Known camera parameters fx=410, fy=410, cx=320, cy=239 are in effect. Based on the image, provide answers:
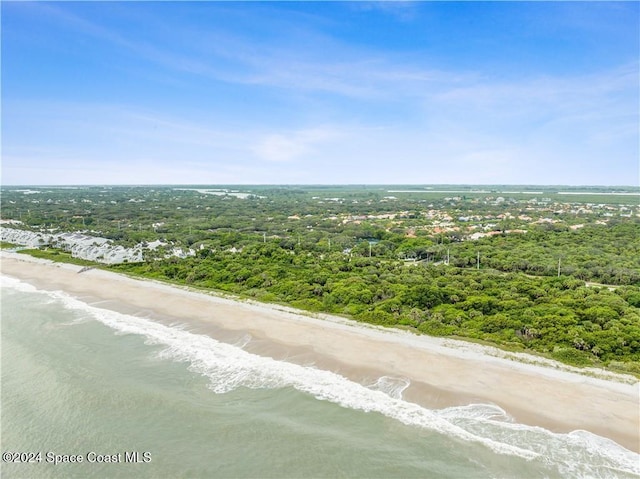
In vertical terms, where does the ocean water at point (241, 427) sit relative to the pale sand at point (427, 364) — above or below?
below

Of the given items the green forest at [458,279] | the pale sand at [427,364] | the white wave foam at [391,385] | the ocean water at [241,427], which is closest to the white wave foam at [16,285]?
the green forest at [458,279]

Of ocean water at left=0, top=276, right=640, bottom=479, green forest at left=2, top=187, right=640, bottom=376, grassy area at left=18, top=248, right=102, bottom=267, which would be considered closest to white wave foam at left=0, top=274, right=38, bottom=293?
grassy area at left=18, top=248, right=102, bottom=267

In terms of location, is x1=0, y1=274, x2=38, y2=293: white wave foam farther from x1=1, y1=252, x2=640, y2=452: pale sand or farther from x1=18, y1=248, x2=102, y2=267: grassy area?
x1=1, y1=252, x2=640, y2=452: pale sand

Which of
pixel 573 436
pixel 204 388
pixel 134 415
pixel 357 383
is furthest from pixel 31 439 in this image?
pixel 573 436

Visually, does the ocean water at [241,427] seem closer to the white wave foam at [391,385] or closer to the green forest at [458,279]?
the white wave foam at [391,385]

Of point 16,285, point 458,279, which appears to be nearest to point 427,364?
point 458,279

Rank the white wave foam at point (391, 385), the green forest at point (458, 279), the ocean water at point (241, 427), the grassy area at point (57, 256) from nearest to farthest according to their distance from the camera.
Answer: the ocean water at point (241, 427)
the white wave foam at point (391, 385)
the green forest at point (458, 279)
the grassy area at point (57, 256)
